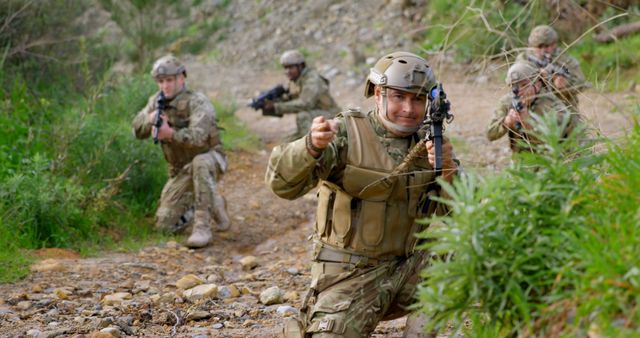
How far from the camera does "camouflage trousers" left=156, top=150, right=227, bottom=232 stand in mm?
8461

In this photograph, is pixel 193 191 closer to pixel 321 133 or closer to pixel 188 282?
pixel 188 282

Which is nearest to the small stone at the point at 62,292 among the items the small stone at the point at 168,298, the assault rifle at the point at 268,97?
the small stone at the point at 168,298

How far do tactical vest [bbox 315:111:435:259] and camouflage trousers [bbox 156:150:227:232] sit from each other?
4.18 metres

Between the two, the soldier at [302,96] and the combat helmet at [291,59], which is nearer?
the combat helmet at [291,59]

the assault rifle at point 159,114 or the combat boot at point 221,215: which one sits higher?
the assault rifle at point 159,114

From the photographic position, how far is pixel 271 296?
5.91 m

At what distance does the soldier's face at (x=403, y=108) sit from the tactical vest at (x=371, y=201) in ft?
0.41

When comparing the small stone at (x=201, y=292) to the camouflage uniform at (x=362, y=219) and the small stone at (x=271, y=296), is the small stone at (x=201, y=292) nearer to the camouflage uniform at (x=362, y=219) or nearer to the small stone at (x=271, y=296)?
the small stone at (x=271, y=296)

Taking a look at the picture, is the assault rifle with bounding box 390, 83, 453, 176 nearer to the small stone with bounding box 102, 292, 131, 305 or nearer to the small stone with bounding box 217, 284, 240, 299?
the small stone with bounding box 217, 284, 240, 299

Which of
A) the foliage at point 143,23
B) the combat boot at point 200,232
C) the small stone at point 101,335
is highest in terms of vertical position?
the foliage at point 143,23

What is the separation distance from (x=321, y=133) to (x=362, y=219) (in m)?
0.57

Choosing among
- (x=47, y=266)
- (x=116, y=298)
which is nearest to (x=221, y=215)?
(x=47, y=266)

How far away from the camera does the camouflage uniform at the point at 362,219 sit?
4.25m

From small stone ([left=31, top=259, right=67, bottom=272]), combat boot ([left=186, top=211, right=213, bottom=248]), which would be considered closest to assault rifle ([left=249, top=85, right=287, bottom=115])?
combat boot ([left=186, top=211, right=213, bottom=248])
